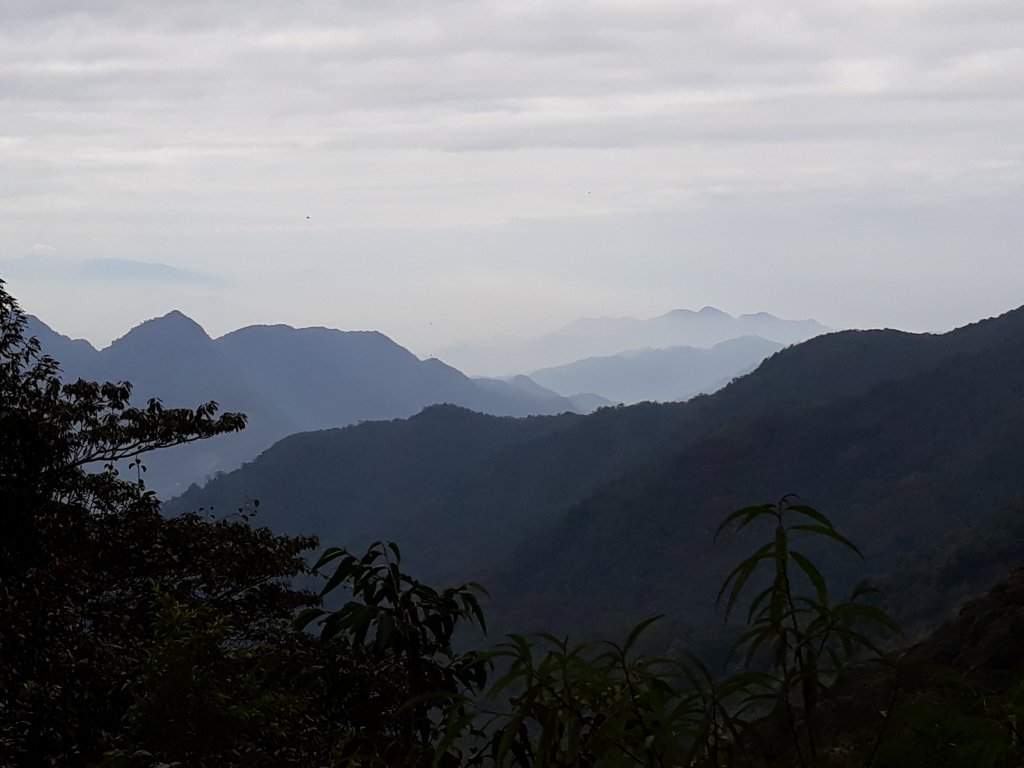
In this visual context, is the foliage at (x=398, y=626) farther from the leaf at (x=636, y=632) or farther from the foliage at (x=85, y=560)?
the foliage at (x=85, y=560)

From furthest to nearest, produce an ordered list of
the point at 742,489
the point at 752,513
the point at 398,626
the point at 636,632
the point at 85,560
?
the point at 742,489 < the point at 85,560 < the point at 398,626 < the point at 636,632 < the point at 752,513

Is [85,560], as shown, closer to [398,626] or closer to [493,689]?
[398,626]

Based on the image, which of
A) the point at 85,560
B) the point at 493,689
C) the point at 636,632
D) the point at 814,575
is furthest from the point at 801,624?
the point at 85,560

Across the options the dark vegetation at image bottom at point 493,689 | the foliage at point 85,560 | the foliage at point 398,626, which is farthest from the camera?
the foliage at point 85,560

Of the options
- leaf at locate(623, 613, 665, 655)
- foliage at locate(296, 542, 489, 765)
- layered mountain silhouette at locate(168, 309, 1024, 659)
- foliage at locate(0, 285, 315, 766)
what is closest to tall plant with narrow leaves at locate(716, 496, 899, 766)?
Answer: leaf at locate(623, 613, 665, 655)

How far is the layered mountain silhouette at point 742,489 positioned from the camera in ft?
348

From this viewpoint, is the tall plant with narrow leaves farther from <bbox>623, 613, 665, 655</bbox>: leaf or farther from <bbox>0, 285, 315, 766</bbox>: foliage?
<bbox>0, 285, 315, 766</bbox>: foliage

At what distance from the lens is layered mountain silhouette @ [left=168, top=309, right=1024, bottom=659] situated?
106 metres

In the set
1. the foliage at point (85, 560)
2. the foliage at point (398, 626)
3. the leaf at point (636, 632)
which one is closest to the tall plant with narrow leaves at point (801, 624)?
the leaf at point (636, 632)

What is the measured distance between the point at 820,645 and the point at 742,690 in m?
0.17

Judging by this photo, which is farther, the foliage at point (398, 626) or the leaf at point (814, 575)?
the foliage at point (398, 626)

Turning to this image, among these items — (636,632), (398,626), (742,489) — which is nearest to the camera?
(636,632)

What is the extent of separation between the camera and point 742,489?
439 ft

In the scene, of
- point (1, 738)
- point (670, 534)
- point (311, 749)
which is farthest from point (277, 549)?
point (670, 534)
